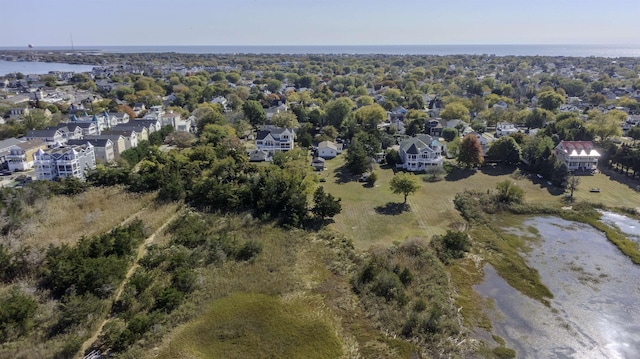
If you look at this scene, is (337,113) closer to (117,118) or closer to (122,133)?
(122,133)

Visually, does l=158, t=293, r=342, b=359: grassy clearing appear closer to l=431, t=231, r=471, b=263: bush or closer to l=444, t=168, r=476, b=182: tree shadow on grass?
l=431, t=231, r=471, b=263: bush

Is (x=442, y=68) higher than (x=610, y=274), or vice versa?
(x=442, y=68)

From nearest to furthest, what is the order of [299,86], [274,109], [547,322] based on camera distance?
[547,322] → [274,109] → [299,86]

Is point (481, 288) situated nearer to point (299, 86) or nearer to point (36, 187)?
point (36, 187)

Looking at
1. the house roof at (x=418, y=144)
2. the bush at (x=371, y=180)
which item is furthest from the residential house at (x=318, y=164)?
the house roof at (x=418, y=144)

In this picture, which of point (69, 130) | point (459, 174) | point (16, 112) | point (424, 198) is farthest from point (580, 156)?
point (16, 112)

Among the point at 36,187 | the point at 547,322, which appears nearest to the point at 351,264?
the point at 547,322
